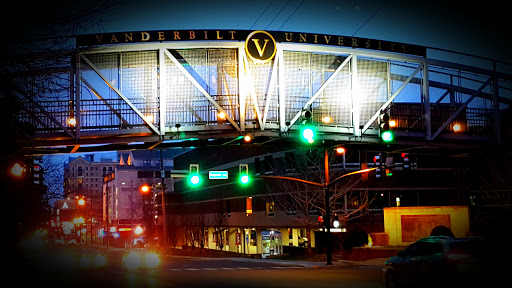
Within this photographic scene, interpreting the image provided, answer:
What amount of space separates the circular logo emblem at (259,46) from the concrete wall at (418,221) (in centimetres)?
2145

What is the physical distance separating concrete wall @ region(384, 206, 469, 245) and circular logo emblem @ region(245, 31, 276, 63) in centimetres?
2145

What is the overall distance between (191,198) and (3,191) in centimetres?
7410

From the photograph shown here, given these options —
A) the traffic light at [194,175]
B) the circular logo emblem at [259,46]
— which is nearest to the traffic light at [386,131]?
the circular logo emblem at [259,46]

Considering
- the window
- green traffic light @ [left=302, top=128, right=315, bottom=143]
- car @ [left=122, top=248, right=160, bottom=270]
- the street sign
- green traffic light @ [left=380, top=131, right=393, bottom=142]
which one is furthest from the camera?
the window

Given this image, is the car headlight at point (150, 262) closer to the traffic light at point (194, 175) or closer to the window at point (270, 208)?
the traffic light at point (194, 175)

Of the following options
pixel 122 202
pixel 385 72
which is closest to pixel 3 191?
pixel 385 72

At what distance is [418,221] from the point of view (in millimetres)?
45438

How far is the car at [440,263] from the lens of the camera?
52.2ft

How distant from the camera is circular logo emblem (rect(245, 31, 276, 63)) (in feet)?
96.9

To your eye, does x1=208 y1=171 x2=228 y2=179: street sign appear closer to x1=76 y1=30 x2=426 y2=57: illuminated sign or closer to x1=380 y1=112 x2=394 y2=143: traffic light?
x1=76 y1=30 x2=426 y2=57: illuminated sign

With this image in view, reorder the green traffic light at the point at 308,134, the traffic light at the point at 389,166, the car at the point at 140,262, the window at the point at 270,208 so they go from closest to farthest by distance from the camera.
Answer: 1. the green traffic light at the point at 308,134
2. the traffic light at the point at 389,166
3. the car at the point at 140,262
4. the window at the point at 270,208

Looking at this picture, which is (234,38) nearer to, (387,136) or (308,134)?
(308,134)

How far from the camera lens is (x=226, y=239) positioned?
85125 mm

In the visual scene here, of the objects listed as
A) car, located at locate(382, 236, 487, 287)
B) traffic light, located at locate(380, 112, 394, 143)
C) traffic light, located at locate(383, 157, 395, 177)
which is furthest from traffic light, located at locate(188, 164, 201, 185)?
car, located at locate(382, 236, 487, 287)
